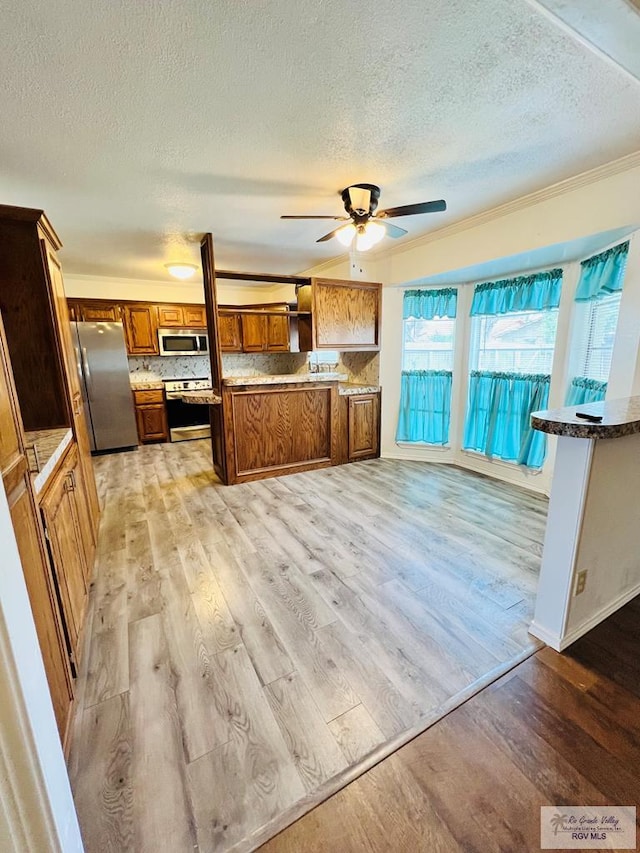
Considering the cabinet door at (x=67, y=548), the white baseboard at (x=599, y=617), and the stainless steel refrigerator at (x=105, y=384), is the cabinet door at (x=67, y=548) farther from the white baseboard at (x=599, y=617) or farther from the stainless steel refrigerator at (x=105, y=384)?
the stainless steel refrigerator at (x=105, y=384)

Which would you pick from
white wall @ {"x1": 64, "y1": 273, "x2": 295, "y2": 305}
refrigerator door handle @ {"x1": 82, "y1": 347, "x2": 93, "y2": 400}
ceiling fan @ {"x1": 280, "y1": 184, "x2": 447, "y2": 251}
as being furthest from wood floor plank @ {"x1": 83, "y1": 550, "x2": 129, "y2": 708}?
white wall @ {"x1": 64, "y1": 273, "x2": 295, "y2": 305}

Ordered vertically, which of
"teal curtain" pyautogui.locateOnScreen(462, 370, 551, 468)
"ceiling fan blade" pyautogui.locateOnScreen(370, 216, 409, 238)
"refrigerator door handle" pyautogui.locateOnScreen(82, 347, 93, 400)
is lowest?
"teal curtain" pyautogui.locateOnScreen(462, 370, 551, 468)

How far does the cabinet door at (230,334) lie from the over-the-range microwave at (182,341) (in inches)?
11.9

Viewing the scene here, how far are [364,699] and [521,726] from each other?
577 mm

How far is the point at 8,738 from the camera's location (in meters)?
0.63

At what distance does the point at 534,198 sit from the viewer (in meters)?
2.73

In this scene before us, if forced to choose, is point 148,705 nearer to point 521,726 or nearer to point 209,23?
point 521,726

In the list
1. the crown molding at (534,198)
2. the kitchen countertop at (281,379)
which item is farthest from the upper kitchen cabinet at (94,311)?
the crown molding at (534,198)

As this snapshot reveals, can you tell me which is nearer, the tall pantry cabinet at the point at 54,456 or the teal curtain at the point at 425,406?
the tall pantry cabinet at the point at 54,456

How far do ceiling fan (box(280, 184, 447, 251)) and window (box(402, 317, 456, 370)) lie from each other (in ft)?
5.35

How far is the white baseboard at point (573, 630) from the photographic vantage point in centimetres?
163

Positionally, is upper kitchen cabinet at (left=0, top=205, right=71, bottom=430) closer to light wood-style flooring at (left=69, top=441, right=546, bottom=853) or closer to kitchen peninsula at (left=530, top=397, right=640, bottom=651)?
light wood-style flooring at (left=69, top=441, right=546, bottom=853)

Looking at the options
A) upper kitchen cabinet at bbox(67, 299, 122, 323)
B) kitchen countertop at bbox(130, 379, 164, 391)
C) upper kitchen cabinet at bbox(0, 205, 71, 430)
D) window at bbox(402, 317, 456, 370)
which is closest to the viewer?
upper kitchen cabinet at bbox(0, 205, 71, 430)

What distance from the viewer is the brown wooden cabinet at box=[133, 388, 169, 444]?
530 cm
